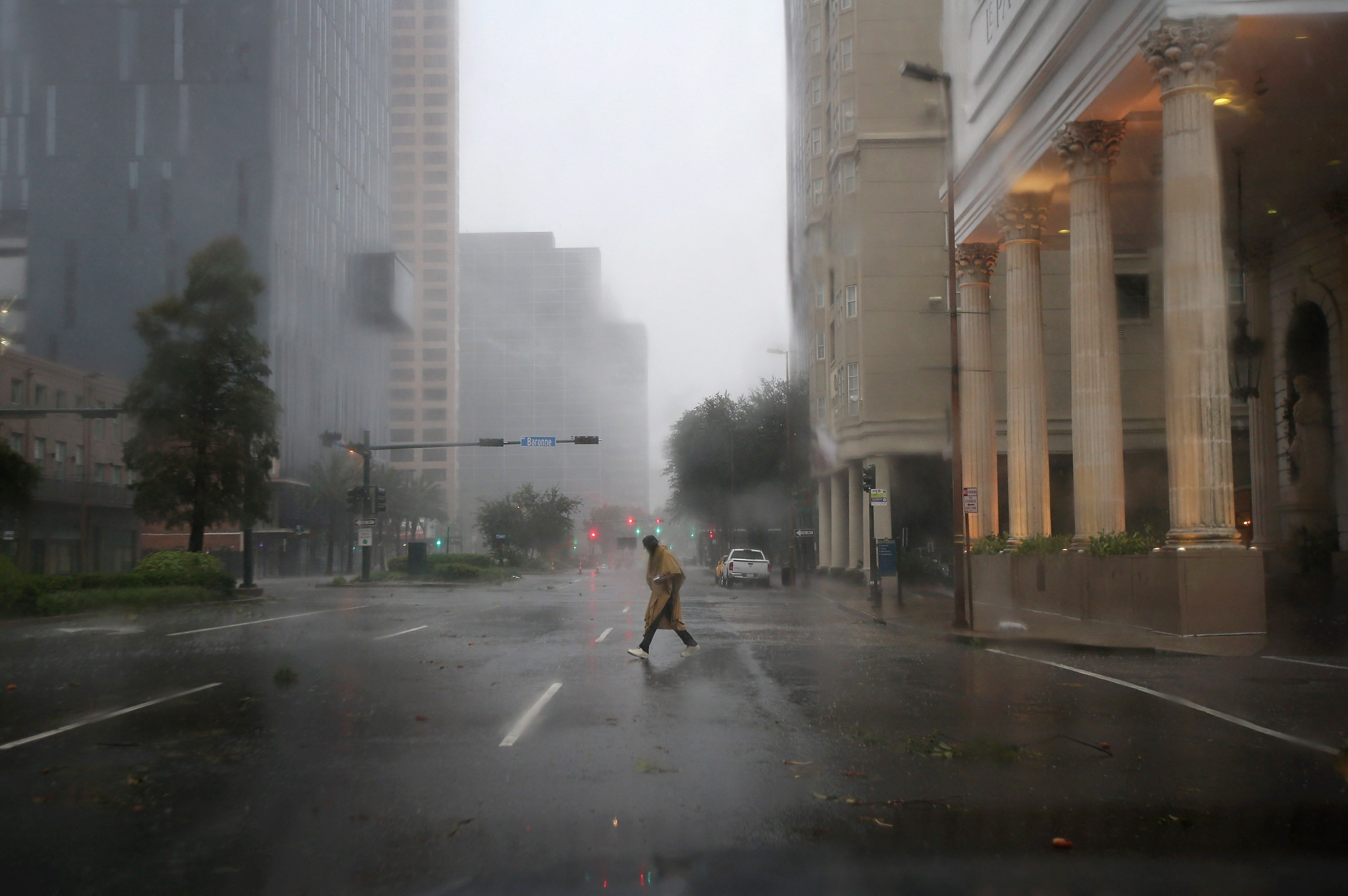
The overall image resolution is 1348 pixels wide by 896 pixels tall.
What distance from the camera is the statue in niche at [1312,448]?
100ft

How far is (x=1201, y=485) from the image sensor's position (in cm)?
1962

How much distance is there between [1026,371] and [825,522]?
32.6 metres

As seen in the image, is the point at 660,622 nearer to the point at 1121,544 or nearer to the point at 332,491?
the point at 1121,544

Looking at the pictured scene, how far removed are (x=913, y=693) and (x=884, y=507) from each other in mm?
37951

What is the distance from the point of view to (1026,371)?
28.4 metres

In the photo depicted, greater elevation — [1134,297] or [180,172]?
[180,172]

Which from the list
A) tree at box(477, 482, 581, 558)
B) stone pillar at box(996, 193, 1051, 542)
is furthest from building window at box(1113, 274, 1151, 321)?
tree at box(477, 482, 581, 558)

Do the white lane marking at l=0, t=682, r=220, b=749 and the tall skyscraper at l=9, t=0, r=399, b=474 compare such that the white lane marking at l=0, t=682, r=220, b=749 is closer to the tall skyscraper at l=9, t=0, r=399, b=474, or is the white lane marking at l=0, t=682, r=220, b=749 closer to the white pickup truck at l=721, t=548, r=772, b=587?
the tall skyscraper at l=9, t=0, r=399, b=474

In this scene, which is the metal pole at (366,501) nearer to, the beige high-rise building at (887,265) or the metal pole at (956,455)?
the beige high-rise building at (887,265)

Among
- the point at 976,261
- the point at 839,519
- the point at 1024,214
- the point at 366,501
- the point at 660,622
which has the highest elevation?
the point at 1024,214

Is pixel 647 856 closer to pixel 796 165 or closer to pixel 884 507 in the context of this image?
pixel 884 507

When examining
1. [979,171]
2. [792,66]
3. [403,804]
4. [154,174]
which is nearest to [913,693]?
[403,804]

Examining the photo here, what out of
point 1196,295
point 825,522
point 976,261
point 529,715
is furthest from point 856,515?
point 529,715

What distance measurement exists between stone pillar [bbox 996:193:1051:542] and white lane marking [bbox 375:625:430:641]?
1567 centimetres
